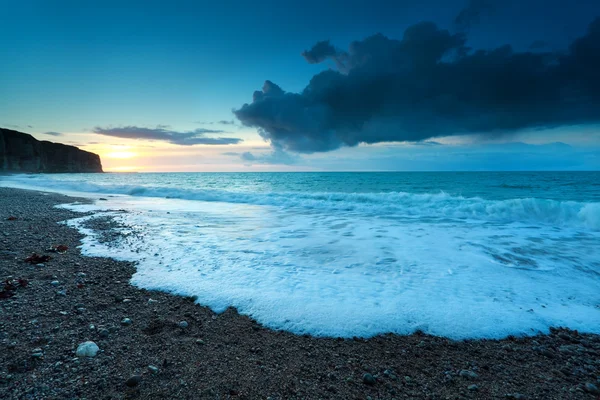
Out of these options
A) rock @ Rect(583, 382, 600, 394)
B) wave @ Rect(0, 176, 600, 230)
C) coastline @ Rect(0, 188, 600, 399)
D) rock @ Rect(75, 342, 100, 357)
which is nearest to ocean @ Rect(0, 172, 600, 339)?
coastline @ Rect(0, 188, 600, 399)

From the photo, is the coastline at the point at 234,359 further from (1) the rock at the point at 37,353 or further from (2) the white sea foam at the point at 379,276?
(2) the white sea foam at the point at 379,276

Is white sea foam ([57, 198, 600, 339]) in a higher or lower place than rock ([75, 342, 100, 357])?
lower

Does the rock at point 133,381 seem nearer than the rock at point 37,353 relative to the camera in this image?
Yes

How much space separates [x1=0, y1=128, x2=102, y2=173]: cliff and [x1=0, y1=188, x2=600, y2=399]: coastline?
94.1 metres

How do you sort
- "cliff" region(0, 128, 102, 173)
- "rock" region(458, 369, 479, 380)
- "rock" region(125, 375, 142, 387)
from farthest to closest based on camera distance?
"cliff" region(0, 128, 102, 173)
"rock" region(458, 369, 479, 380)
"rock" region(125, 375, 142, 387)

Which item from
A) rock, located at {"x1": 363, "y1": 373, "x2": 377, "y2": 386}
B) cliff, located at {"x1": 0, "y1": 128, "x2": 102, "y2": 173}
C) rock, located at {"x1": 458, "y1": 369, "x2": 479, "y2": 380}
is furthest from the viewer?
cliff, located at {"x1": 0, "y1": 128, "x2": 102, "y2": 173}

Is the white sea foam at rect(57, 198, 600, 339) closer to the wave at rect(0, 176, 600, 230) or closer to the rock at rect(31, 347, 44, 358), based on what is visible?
the rock at rect(31, 347, 44, 358)

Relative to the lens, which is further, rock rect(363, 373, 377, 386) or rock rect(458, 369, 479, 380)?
rock rect(458, 369, 479, 380)

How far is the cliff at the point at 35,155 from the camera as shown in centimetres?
6888

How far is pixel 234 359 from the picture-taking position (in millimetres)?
2854

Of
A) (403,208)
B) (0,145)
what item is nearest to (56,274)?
(403,208)

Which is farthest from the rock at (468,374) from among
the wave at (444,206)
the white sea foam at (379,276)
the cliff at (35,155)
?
the cliff at (35,155)

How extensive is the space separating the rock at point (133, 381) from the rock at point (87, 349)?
Result: 62 cm

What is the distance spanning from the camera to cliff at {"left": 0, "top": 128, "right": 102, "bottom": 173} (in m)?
68.9
